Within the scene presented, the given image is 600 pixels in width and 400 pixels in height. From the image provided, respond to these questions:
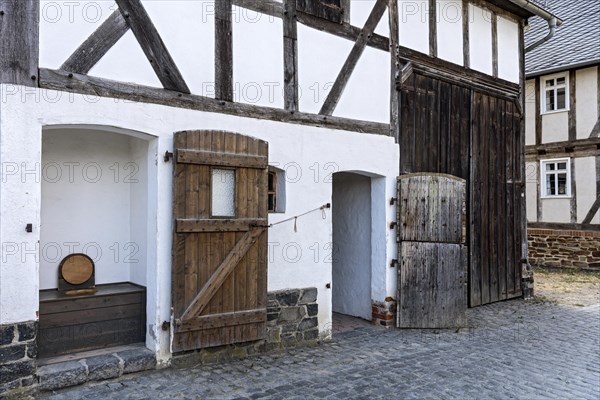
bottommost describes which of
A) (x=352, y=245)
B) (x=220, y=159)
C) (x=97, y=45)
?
(x=352, y=245)

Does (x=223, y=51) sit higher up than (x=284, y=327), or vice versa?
(x=223, y=51)

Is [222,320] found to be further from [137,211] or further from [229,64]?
[229,64]

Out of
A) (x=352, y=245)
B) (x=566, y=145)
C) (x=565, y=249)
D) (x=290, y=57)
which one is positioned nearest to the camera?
(x=290, y=57)

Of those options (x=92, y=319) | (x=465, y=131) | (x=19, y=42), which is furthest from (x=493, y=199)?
(x=19, y=42)

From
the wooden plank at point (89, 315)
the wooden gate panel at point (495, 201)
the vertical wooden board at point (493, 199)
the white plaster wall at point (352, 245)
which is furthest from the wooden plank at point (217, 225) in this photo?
the vertical wooden board at point (493, 199)

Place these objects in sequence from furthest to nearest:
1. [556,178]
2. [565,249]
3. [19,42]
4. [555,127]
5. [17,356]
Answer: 1. [556,178]
2. [555,127]
3. [565,249]
4. [19,42]
5. [17,356]

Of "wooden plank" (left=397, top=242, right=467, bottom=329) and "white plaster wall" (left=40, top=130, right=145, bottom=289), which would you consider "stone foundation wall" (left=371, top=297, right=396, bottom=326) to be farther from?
"white plaster wall" (left=40, top=130, right=145, bottom=289)

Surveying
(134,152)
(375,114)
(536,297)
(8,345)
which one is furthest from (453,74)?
(8,345)

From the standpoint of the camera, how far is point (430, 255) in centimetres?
640

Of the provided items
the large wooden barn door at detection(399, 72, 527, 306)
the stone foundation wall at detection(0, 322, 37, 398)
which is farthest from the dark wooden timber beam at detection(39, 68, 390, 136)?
the stone foundation wall at detection(0, 322, 37, 398)

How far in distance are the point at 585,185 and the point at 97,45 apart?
12.4m

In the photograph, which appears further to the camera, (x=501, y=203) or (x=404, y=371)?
(x=501, y=203)

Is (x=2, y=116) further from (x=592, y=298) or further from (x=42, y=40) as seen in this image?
(x=592, y=298)

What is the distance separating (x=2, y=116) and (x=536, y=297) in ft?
28.6
